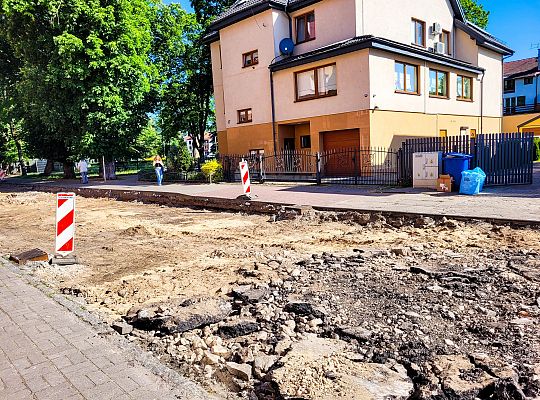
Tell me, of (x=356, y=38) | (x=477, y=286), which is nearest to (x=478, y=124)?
(x=356, y=38)

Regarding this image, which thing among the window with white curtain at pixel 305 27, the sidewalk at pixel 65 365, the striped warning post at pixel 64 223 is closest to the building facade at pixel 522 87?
the window with white curtain at pixel 305 27

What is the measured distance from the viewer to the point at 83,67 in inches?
967

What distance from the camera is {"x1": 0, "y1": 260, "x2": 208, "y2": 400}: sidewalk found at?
3.08 m

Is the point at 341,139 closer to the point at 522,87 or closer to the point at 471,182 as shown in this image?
the point at 471,182

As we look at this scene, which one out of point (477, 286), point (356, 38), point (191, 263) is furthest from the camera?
point (356, 38)

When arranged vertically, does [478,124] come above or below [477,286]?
above

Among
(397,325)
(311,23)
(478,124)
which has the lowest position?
(397,325)

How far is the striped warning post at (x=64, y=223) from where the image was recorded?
726 cm

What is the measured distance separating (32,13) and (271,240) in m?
24.9

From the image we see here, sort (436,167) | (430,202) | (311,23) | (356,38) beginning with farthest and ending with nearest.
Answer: (311,23) < (356,38) < (436,167) < (430,202)

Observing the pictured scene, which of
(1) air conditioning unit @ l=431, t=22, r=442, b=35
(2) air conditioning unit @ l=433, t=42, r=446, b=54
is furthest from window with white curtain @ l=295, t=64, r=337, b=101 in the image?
(1) air conditioning unit @ l=431, t=22, r=442, b=35

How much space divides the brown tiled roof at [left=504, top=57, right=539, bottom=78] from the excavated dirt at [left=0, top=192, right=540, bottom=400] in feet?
155

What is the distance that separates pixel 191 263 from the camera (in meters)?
6.92

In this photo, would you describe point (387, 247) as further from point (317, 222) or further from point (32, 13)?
point (32, 13)
